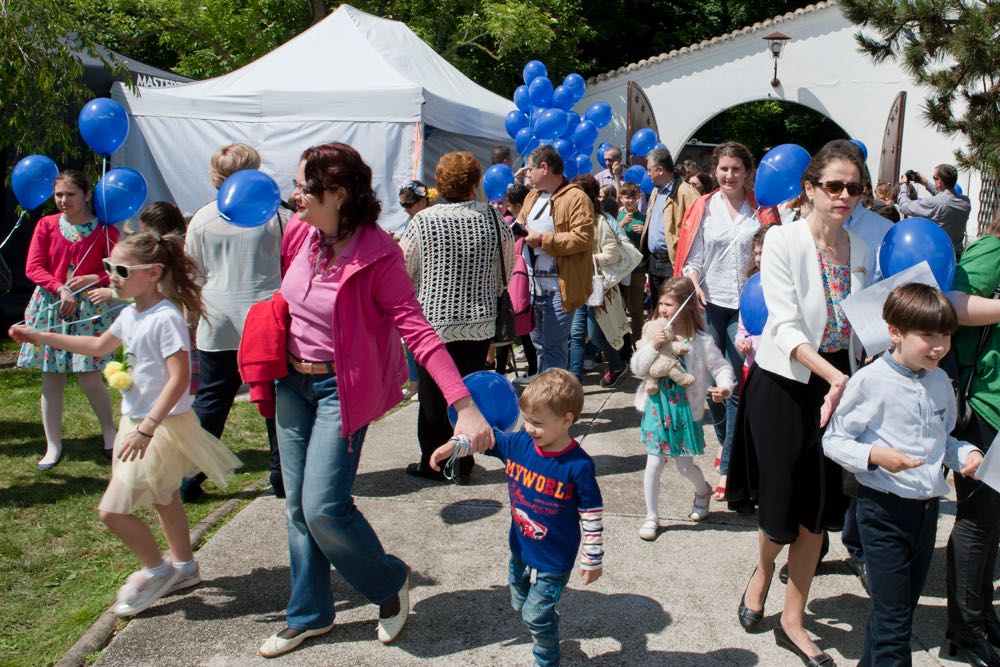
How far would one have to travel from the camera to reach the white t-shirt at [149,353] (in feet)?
11.9

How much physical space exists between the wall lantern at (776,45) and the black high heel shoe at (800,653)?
16334mm

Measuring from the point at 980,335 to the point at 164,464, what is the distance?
313cm

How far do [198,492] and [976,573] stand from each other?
3.84m

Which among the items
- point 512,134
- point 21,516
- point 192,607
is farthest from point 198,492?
point 512,134

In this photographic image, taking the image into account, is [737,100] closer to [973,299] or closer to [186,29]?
[186,29]

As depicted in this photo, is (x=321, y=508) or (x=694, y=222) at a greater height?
(x=694, y=222)

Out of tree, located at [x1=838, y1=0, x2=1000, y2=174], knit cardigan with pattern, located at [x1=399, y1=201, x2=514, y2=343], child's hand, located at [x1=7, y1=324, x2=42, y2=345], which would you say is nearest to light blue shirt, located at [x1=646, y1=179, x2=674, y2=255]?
tree, located at [x1=838, y1=0, x2=1000, y2=174]

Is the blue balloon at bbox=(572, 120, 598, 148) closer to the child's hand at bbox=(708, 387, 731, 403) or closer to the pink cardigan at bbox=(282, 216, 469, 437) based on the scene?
the child's hand at bbox=(708, 387, 731, 403)

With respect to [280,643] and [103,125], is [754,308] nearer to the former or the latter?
[280,643]

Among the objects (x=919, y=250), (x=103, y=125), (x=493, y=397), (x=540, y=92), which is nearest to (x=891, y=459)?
(x=919, y=250)

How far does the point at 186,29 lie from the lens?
1839 cm

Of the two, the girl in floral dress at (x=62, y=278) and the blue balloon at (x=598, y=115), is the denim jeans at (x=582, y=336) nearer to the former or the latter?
the girl in floral dress at (x=62, y=278)

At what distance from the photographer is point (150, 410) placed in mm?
3596

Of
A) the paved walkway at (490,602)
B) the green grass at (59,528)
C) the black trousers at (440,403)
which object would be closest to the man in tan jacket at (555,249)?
the black trousers at (440,403)
